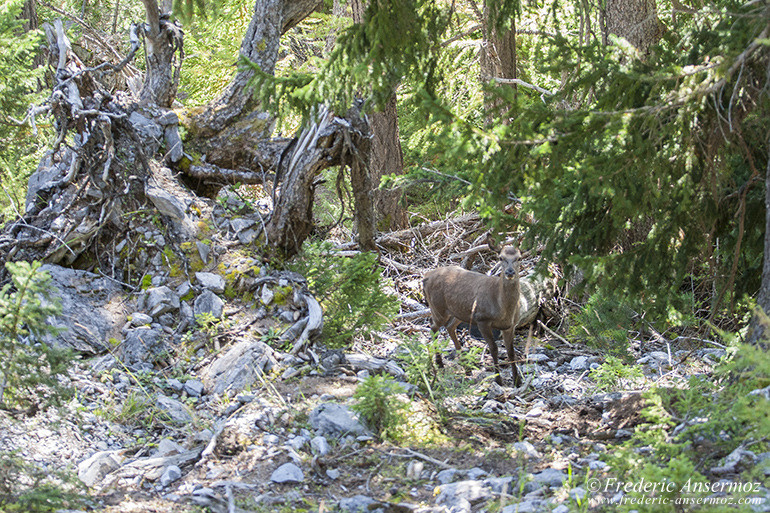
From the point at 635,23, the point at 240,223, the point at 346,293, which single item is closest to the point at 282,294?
the point at 346,293

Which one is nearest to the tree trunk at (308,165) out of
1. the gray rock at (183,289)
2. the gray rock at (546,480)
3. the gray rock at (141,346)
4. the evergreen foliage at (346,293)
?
the evergreen foliage at (346,293)

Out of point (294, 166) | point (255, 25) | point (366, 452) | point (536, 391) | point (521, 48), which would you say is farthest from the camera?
point (521, 48)

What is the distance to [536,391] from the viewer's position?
746cm

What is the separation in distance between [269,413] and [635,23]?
296 inches

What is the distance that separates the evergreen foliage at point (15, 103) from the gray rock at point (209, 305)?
149 inches

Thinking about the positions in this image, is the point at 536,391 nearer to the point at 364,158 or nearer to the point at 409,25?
the point at 364,158

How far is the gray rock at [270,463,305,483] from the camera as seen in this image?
4.80 m

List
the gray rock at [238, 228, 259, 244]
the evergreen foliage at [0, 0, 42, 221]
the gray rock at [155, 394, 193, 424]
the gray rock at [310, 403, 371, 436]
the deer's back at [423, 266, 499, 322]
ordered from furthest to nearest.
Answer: the evergreen foliage at [0, 0, 42, 221] < the gray rock at [238, 228, 259, 244] < the deer's back at [423, 266, 499, 322] < the gray rock at [155, 394, 193, 424] < the gray rock at [310, 403, 371, 436]

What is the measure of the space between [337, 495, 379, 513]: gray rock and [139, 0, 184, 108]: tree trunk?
6.79 metres

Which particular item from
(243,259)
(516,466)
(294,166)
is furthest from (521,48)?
(516,466)

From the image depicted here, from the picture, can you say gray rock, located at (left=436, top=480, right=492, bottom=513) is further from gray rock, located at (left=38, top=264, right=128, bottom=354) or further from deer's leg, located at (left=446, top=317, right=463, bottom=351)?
deer's leg, located at (left=446, top=317, right=463, bottom=351)

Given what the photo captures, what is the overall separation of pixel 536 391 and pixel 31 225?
21.1 ft

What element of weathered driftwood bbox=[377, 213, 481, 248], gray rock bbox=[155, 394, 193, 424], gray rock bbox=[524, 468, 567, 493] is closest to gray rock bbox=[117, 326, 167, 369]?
gray rock bbox=[155, 394, 193, 424]

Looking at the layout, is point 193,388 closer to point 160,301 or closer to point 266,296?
point 160,301
